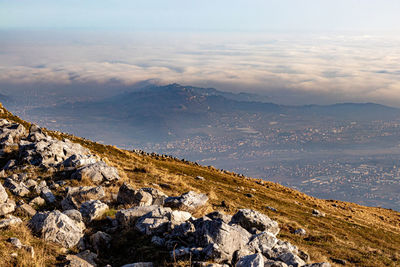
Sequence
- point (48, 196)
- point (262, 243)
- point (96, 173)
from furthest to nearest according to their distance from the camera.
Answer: point (96, 173), point (48, 196), point (262, 243)

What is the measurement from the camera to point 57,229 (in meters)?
14.5

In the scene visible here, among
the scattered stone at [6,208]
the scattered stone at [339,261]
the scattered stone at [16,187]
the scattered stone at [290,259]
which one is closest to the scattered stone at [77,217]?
the scattered stone at [6,208]

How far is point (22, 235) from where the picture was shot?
13.9 metres

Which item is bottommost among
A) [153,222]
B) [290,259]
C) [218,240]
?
[290,259]

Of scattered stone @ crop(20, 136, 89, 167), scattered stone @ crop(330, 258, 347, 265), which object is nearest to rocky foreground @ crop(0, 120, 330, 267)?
scattered stone @ crop(20, 136, 89, 167)

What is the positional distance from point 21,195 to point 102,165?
7001 mm

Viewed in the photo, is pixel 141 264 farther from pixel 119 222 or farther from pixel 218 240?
pixel 119 222

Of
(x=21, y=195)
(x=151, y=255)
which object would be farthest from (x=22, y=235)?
(x=21, y=195)

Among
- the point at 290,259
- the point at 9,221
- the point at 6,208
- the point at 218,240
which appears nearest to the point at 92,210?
the point at 9,221

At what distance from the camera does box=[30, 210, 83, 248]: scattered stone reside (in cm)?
1427

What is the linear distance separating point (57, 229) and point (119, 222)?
3.30 m

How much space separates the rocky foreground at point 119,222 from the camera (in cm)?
1320

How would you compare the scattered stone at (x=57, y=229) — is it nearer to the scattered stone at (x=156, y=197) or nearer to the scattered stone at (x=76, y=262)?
the scattered stone at (x=76, y=262)

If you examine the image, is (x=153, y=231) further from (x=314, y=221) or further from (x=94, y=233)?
(x=314, y=221)
